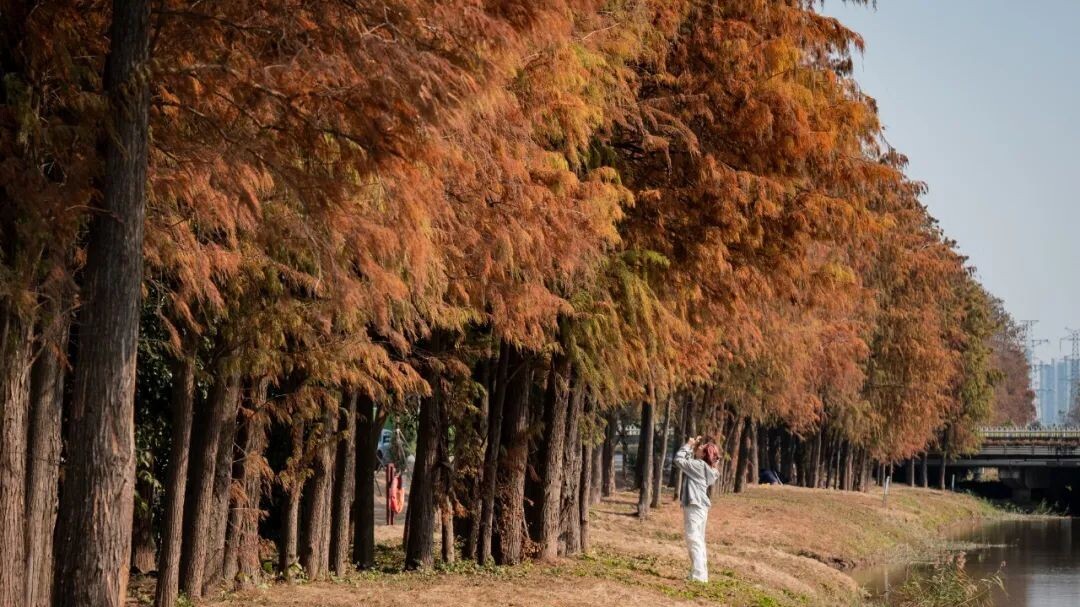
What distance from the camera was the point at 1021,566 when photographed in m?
38.5

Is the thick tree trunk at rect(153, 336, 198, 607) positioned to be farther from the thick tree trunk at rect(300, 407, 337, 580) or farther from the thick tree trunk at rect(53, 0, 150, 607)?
the thick tree trunk at rect(53, 0, 150, 607)

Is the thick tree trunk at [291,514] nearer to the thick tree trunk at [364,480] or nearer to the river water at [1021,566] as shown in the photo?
the thick tree trunk at [364,480]

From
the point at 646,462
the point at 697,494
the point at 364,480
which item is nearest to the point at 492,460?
the point at 364,480

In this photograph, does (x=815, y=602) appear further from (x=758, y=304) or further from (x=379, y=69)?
(x=379, y=69)

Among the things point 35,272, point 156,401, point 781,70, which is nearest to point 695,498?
point 781,70

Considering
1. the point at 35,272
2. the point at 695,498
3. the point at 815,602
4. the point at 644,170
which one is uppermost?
the point at 644,170

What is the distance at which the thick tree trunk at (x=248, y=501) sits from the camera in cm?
1470

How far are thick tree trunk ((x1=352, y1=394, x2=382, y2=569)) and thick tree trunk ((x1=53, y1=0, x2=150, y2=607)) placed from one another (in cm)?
923

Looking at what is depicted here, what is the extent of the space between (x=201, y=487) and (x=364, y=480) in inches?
184

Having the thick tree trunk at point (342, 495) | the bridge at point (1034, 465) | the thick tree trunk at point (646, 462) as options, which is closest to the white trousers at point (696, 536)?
the thick tree trunk at point (342, 495)

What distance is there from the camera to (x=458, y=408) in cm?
1858

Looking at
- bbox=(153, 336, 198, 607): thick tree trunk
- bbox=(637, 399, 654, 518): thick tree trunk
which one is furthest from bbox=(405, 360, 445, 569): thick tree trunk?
bbox=(637, 399, 654, 518): thick tree trunk

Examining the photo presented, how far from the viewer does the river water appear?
97.9 ft

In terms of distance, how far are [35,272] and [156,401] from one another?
23.7 ft
